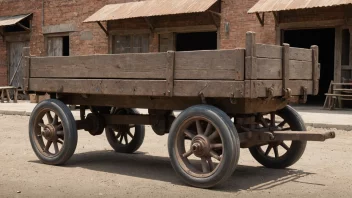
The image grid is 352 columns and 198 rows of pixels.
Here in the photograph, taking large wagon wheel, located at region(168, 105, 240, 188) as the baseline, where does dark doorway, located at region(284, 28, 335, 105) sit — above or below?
above

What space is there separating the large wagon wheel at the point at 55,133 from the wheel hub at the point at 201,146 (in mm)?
1697

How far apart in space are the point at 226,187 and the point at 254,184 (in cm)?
33

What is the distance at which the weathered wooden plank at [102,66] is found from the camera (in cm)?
566

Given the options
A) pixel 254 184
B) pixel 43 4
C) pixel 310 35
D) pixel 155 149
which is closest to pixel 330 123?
pixel 155 149

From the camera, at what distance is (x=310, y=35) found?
2109cm

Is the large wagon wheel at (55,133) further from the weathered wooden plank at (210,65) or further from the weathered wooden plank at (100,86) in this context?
the weathered wooden plank at (210,65)

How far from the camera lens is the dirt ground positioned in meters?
5.06

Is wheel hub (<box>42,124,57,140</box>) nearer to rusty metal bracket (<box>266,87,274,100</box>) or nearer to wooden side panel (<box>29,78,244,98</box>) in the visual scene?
wooden side panel (<box>29,78,244,98</box>)

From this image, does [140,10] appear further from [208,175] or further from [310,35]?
[208,175]

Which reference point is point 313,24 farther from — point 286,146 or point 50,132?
point 50,132

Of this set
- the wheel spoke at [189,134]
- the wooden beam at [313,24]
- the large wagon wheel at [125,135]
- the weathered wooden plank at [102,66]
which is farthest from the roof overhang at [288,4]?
the wheel spoke at [189,134]

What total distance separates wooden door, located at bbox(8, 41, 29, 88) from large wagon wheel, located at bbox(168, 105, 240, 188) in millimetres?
17183

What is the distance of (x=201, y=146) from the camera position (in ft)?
17.3

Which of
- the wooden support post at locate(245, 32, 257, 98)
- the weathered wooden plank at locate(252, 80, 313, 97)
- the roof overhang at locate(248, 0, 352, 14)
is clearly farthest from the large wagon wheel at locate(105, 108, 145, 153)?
the roof overhang at locate(248, 0, 352, 14)
